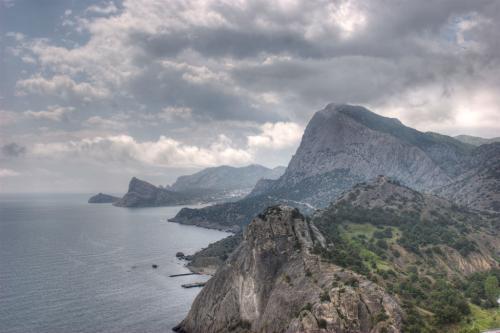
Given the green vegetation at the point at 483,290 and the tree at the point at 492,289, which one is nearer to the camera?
the green vegetation at the point at 483,290

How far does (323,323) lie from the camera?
90625mm

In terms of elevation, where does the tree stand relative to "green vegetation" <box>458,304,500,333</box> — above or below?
above

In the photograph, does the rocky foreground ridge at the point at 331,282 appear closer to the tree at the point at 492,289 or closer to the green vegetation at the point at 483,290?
the green vegetation at the point at 483,290

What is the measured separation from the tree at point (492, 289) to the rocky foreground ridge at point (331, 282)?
576 centimetres

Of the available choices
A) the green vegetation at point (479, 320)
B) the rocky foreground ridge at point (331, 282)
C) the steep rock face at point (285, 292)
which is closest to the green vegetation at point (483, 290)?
the rocky foreground ridge at point (331, 282)

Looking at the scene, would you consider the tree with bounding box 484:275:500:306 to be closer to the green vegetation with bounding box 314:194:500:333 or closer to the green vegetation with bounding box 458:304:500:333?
the green vegetation with bounding box 314:194:500:333

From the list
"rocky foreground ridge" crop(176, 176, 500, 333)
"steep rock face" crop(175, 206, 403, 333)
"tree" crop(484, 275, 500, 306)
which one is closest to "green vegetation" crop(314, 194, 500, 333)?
"tree" crop(484, 275, 500, 306)

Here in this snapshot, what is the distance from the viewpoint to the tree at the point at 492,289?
123m

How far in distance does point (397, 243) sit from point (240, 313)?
78.9m

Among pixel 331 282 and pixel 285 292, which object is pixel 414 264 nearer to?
pixel 331 282

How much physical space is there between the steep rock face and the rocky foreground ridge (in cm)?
22

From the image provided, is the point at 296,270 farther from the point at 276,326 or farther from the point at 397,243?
the point at 397,243

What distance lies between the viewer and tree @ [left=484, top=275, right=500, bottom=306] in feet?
402

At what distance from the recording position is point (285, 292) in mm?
108188
